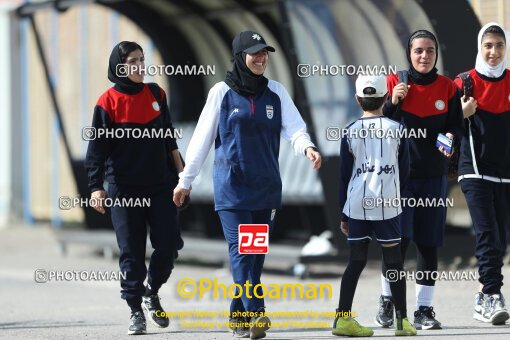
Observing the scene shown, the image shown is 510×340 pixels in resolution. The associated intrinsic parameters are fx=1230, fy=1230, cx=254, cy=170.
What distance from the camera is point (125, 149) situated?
811cm

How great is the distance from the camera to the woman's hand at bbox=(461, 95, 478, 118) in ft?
26.7

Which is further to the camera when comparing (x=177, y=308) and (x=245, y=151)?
(x=177, y=308)

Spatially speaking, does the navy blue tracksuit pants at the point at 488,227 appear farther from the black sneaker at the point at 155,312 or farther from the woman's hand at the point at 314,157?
the black sneaker at the point at 155,312

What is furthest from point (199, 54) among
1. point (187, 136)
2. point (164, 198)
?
point (164, 198)

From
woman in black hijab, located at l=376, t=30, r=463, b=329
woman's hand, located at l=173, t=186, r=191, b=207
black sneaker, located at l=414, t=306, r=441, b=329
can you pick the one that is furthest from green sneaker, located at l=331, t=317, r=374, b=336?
woman's hand, located at l=173, t=186, r=191, b=207

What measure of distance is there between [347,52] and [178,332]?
17.2ft

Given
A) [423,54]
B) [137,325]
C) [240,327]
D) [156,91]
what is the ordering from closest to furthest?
[240,327] < [423,54] < [137,325] < [156,91]

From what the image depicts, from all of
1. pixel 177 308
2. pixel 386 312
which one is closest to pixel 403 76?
pixel 386 312

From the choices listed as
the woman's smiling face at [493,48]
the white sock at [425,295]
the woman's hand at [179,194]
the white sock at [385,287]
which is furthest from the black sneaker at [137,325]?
the woman's smiling face at [493,48]

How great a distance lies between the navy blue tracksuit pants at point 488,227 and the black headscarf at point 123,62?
232 centimetres

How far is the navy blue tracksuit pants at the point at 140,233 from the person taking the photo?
8062 millimetres

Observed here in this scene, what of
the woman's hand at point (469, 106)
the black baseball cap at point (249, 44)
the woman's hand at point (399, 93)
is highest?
the black baseball cap at point (249, 44)

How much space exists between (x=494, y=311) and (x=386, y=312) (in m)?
0.71

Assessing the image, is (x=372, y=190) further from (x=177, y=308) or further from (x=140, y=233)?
(x=177, y=308)
